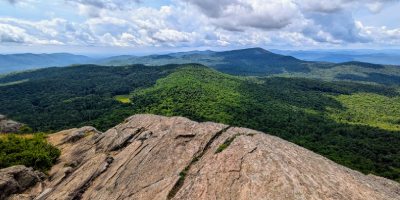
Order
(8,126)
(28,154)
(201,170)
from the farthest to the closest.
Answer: (8,126), (28,154), (201,170)

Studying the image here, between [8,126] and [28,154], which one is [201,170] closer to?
[28,154]

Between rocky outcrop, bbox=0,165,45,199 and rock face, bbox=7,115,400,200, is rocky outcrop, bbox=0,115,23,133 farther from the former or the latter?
rock face, bbox=7,115,400,200

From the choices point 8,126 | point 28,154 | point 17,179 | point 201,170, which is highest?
point 201,170

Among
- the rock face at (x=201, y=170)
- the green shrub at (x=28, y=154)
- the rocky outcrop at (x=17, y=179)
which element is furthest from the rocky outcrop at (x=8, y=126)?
the rock face at (x=201, y=170)

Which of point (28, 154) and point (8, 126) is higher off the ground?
point (28, 154)

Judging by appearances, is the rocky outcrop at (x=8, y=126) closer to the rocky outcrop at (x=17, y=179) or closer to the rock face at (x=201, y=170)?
the rocky outcrop at (x=17, y=179)

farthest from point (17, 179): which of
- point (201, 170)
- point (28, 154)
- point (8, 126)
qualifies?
point (8, 126)

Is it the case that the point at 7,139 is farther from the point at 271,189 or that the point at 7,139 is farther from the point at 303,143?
the point at 303,143
